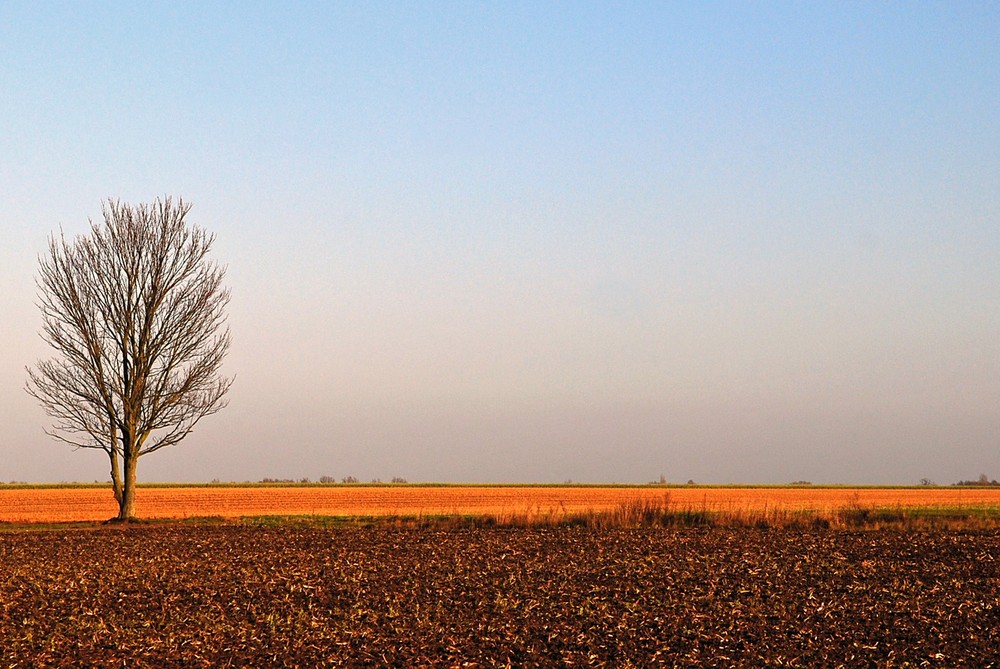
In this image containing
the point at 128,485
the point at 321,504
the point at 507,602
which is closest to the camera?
the point at 507,602

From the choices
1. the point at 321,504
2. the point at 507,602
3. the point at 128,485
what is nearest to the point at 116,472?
the point at 128,485

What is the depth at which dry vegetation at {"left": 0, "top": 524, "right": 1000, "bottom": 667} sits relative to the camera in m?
14.9

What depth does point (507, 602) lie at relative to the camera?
17.9m

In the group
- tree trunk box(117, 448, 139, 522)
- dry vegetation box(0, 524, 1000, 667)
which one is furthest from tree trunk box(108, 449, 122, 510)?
dry vegetation box(0, 524, 1000, 667)

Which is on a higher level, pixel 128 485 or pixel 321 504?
pixel 128 485

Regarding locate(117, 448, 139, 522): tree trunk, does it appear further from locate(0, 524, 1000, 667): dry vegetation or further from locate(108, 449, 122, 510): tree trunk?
locate(0, 524, 1000, 667): dry vegetation

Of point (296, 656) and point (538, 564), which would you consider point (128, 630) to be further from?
point (538, 564)

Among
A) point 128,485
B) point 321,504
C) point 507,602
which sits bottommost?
point 321,504

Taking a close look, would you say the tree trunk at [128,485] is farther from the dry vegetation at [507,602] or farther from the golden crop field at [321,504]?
the dry vegetation at [507,602]

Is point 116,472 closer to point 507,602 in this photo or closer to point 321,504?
point 321,504

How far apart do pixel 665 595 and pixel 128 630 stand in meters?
9.38

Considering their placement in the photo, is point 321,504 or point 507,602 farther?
point 321,504

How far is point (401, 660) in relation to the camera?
1459 centimetres

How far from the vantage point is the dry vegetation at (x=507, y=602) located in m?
14.9
